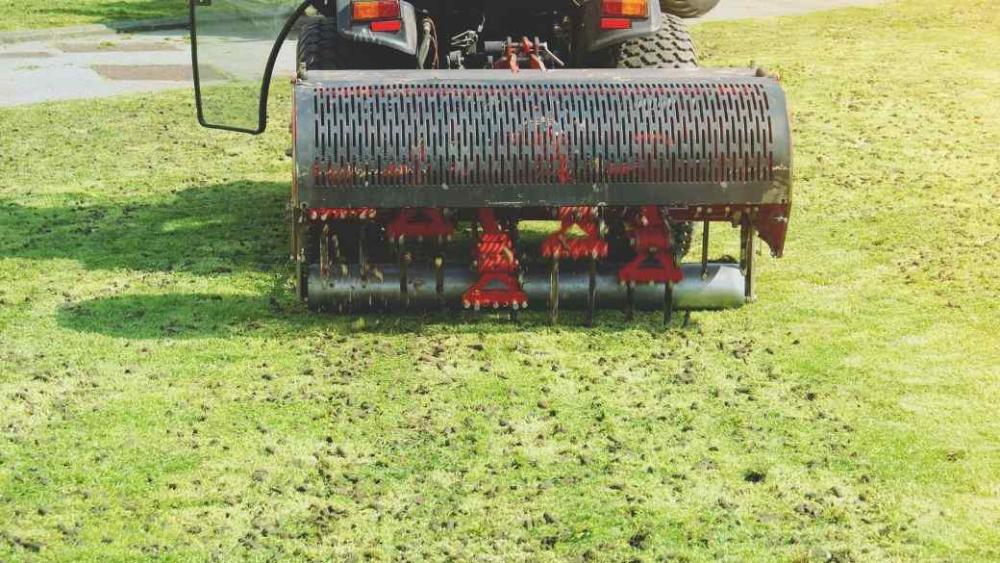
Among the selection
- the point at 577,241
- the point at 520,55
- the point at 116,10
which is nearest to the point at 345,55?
the point at 520,55

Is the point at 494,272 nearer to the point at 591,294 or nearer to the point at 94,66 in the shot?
the point at 591,294

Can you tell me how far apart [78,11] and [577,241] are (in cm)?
1227

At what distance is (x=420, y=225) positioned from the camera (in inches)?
241

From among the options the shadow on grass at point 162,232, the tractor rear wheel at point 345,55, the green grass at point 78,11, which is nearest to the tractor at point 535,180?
the tractor rear wheel at point 345,55

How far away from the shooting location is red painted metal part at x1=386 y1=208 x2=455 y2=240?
6.11 m

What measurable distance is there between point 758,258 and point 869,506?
2.82 m

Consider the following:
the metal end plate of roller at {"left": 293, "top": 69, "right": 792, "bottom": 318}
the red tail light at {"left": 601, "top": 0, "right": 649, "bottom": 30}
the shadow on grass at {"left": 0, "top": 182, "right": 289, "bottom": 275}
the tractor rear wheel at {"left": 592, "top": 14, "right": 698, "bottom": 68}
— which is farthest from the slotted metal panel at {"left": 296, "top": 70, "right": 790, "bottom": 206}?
the shadow on grass at {"left": 0, "top": 182, "right": 289, "bottom": 275}

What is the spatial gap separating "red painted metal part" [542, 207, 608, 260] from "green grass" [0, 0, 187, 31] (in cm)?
1094

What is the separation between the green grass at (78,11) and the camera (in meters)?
16.1

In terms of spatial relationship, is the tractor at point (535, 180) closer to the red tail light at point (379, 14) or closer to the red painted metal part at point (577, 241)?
the red painted metal part at point (577, 241)

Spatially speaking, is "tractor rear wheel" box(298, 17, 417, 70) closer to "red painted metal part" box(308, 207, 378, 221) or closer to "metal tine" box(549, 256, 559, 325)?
"red painted metal part" box(308, 207, 378, 221)

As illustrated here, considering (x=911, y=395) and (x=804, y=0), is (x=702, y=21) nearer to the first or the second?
(x=804, y=0)

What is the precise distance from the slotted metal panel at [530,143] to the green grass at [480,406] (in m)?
0.58

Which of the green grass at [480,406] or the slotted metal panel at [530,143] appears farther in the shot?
the slotted metal panel at [530,143]
